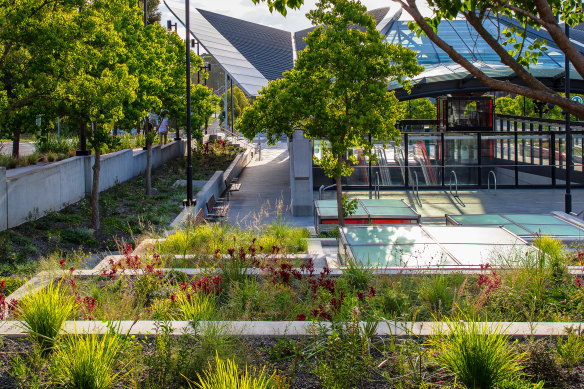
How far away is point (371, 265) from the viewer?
28.0ft

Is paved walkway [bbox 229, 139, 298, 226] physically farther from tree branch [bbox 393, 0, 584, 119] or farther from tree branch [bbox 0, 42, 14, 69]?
tree branch [bbox 393, 0, 584, 119]

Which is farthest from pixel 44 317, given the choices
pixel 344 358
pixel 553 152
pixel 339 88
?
pixel 553 152

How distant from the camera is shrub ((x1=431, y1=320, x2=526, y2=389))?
4.67 meters

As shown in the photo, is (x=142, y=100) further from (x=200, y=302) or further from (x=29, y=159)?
(x=200, y=302)

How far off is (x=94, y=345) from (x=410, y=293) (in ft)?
12.1

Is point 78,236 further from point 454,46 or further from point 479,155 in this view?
point 454,46

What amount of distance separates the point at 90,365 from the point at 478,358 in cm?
290

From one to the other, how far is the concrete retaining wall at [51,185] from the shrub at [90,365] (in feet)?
28.0

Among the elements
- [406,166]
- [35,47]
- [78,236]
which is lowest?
[78,236]

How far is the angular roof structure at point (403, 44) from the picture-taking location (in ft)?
106

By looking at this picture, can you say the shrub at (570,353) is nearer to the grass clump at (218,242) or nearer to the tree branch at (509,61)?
the tree branch at (509,61)

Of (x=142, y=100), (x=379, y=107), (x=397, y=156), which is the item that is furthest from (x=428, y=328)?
(x=397, y=156)

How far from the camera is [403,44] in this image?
41344 millimetres

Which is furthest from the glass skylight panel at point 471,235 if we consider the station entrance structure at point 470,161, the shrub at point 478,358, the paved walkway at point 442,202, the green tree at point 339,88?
the station entrance structure at point 470,161
